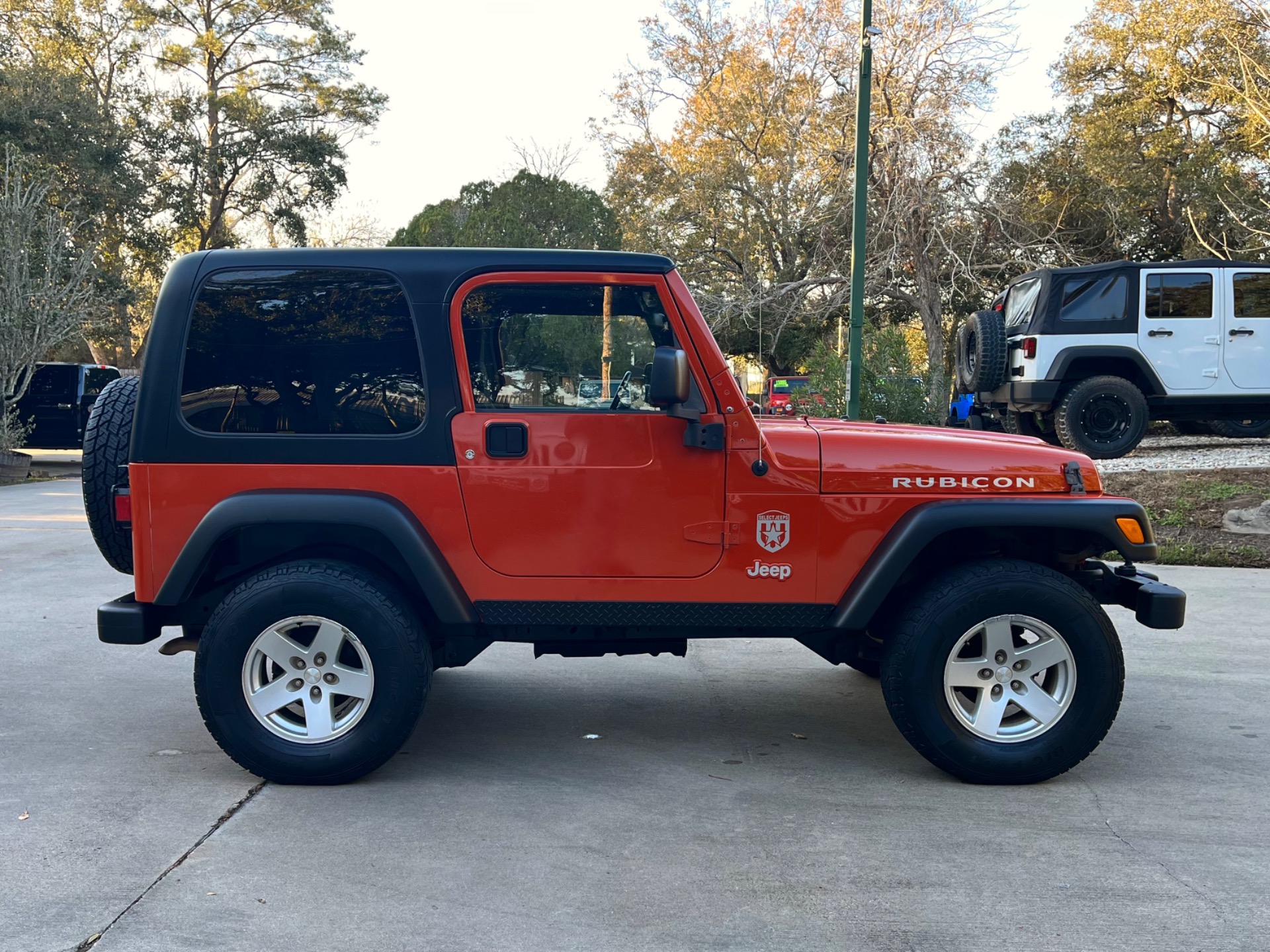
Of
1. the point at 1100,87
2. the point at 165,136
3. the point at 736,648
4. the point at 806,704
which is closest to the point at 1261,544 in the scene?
the point at 736,648

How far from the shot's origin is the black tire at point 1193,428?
51.0 ft

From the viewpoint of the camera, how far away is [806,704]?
5340 millimetres

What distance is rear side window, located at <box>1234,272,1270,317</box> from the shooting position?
12.8 m

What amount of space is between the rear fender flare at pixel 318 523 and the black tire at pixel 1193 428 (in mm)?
14083

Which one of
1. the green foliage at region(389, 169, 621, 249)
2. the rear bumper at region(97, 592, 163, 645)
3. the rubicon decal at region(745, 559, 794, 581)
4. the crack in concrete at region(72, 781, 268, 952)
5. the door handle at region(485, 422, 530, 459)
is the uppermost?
the green foliage at region(389, 169, 621, 249)

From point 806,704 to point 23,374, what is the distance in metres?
17.5

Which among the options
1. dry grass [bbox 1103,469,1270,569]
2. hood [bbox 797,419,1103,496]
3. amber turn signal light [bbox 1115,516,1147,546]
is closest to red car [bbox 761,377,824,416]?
dry grass [bbox 1103,469,1270,569]

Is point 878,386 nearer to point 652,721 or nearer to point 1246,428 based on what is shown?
point 1246,428

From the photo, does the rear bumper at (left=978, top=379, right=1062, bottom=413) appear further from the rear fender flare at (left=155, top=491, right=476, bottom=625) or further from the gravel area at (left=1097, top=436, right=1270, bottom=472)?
the rear fender flare at (left=155, top=491, right=476, bottom=625)

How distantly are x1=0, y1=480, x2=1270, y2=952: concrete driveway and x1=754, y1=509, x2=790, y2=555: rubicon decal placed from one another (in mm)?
914

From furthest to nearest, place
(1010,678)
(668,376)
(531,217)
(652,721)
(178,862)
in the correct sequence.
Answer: (531,217), (652,721), (1010,678), (668,376), (178,862)

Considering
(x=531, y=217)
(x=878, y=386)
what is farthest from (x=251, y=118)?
(x=878, y=386)

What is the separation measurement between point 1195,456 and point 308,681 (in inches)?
459

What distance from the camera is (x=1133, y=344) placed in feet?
41.7
